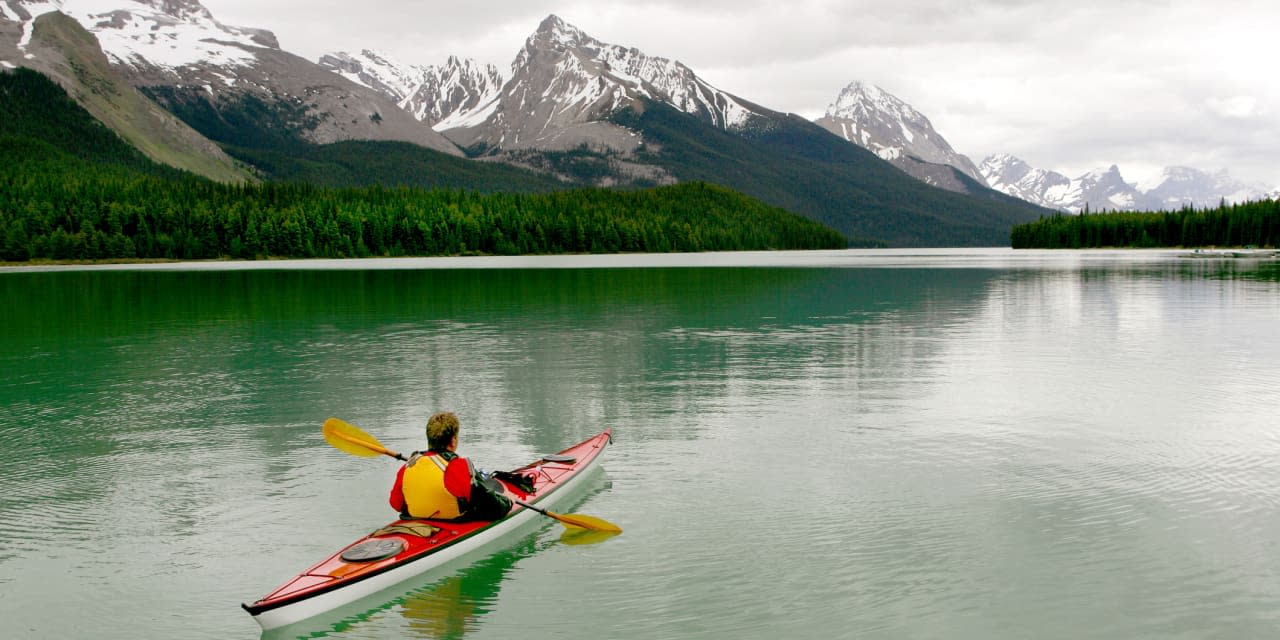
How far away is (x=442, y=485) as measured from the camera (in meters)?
15.8

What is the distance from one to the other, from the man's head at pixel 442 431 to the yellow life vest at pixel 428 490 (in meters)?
0.18

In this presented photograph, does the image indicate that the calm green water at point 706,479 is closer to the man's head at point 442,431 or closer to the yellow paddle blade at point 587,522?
the yellow paddle blade at point 587,522

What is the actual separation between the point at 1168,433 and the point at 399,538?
19724 millimetres

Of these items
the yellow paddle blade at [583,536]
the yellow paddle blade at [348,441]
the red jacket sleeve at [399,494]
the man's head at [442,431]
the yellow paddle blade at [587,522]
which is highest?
the man's head at [442,431]

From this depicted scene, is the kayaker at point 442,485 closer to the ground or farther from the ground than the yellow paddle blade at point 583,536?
farther from the ground

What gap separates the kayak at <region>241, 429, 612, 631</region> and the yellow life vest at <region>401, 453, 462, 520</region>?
19cm

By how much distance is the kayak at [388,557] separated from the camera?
13.1 metres

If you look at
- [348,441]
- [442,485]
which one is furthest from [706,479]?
[348,441]

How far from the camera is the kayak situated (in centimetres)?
1314

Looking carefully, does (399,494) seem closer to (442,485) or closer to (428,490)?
(428,490)

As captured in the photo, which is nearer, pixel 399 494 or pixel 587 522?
pixel 399 494

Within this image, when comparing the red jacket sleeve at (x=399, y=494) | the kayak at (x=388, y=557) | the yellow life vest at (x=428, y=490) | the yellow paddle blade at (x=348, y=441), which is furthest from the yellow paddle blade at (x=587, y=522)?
the yellow paddle blade at (x=348, y=441)

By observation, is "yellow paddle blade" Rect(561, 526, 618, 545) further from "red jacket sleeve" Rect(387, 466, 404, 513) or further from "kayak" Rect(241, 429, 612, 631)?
"red jacket sleeve" Rect(387, 466, 404, 513)

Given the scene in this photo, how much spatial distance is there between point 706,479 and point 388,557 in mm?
8016
